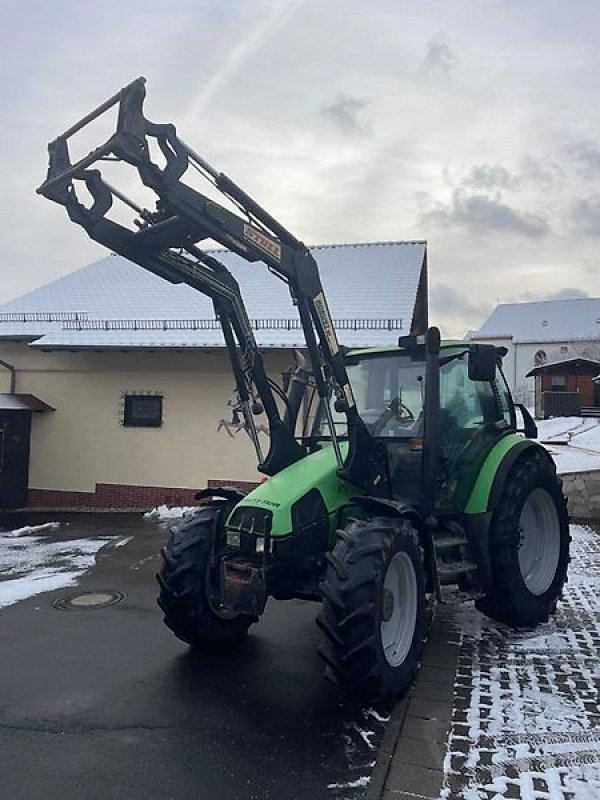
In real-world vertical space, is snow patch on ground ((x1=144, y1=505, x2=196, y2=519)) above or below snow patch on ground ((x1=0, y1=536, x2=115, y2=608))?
above

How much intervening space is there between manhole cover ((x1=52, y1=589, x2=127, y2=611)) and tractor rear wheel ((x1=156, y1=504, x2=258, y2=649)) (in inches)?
78.7

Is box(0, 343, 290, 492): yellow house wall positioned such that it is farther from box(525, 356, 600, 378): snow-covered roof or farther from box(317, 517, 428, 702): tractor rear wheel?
box(525, 356, 600, 378): snow-covered roof

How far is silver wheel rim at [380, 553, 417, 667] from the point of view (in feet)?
13.8

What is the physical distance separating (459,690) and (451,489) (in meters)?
1.48

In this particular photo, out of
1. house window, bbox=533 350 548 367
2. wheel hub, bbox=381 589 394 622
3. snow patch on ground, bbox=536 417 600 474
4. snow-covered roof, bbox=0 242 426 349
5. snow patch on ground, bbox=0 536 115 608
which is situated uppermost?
house window, bbox=533 350 548 367

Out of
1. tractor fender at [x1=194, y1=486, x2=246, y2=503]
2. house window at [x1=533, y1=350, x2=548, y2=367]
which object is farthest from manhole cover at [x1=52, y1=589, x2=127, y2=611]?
house window at [x1=533, y1=350, x2=548, y2=367]

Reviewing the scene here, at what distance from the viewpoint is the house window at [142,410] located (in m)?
13.5

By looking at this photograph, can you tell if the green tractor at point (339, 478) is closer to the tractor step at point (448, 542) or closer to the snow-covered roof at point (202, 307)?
the tractor step at point (448, 542)

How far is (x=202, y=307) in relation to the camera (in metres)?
14.1

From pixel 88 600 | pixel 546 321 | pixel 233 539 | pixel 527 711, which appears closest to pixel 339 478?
pixel 233 539

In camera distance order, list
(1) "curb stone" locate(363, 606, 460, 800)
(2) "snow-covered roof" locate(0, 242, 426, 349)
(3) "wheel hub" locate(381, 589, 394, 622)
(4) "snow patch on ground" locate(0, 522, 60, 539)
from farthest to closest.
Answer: (2) "snow-covered roof" locate(0, 242, 426, 349)
(4) "snow patch on ground" locate(0, 522, 60, 539)
(3) "wheel hub" locate(381, 589, 394, 622)
(1) "curb stone" locate(363, 606, 460, 800)

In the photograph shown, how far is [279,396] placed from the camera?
5.38 metres

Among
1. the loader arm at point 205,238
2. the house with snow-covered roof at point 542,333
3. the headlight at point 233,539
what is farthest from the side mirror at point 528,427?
the house with snow-covered roof at point 542,333

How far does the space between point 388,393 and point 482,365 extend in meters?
0.79
